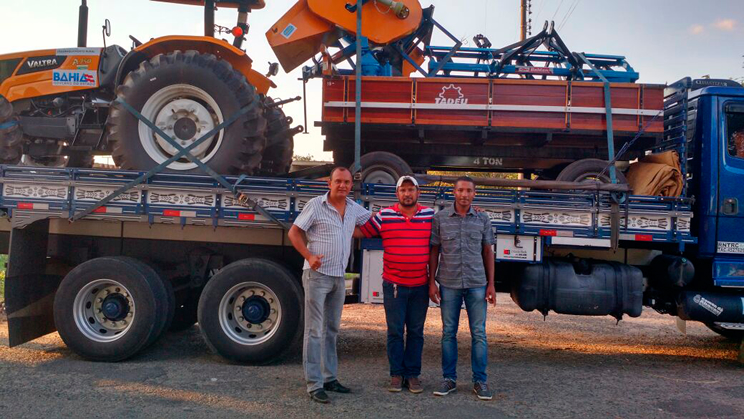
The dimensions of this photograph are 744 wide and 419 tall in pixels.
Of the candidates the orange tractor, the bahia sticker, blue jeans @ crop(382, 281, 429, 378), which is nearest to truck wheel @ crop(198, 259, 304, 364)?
the orange tractor

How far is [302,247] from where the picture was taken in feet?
16.3

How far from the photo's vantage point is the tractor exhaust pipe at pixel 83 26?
738cm

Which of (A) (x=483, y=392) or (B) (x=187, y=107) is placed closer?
(A) (x=483, y=392)

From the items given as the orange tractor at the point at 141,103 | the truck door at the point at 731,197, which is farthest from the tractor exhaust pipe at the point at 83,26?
the truck door at the point at 731,197

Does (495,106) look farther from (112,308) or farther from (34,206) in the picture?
(34,206)

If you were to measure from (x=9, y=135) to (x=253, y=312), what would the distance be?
3.35 m

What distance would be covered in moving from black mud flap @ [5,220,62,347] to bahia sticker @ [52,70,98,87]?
1.78 metres

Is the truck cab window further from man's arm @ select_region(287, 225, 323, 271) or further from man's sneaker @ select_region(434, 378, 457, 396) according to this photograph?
man's arm @ select_region(287, 225, 323, 271)

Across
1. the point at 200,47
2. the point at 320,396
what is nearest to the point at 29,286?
the point at 200,47

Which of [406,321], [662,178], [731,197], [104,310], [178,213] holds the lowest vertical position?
[104,310]

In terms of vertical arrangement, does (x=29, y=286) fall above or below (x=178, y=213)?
below

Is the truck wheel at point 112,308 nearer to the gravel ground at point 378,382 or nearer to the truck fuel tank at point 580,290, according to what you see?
the gravel ground at point 378,382

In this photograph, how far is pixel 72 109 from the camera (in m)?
7.16

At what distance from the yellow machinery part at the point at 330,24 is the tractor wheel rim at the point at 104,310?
317 centimetres
